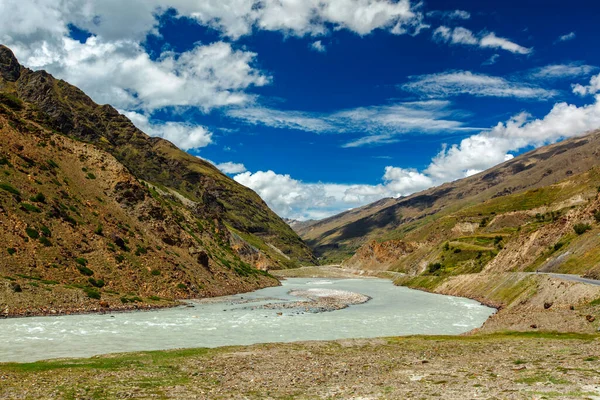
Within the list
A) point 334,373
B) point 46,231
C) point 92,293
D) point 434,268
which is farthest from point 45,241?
point 434,268

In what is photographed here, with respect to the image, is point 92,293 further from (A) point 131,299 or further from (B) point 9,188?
(B) point 9,188

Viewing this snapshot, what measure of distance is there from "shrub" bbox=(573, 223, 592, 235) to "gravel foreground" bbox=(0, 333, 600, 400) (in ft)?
199

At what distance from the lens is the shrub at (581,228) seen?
82.9 meters

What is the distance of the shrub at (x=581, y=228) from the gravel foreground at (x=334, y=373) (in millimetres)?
60579

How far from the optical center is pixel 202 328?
46812 millimetres

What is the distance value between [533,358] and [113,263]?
62288 millimetres

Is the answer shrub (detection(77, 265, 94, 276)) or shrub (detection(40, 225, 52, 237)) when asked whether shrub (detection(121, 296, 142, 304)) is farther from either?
shrub (detection(40, 225, 52, 237))

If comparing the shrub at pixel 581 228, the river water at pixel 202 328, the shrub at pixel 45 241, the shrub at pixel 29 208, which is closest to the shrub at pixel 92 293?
the river water at pixel 202 328

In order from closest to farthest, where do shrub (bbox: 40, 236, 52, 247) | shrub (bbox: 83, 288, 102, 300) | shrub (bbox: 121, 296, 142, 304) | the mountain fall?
the mountain < shrub (bbox: 83, 288, 102, 300) < shrub (bbox: 121, 296, 142, 304) < shrub (bbox: 40, 236, 52, 247)

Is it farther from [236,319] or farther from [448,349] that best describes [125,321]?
[448,349]

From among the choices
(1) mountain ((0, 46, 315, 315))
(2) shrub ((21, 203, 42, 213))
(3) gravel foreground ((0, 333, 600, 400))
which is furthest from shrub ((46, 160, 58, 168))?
(3) gravel foreground ((0, 333, 600, 400))

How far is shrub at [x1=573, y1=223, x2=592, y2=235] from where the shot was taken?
82.9 m

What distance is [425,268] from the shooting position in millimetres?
158000

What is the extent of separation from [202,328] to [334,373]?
2684 centimetres
